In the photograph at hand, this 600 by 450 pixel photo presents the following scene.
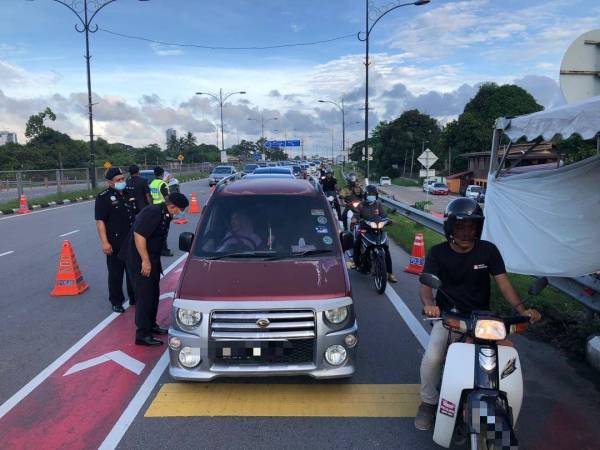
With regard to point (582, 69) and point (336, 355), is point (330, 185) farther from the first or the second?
point (336, 355)

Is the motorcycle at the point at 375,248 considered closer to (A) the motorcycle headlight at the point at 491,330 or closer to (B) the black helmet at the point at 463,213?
(B) the black helmet at the point at 463,213

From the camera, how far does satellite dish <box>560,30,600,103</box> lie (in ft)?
18.4

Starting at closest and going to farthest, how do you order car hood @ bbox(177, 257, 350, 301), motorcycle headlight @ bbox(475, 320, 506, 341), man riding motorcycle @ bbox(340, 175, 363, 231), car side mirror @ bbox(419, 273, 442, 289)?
motorcycle headlight @ bbox(475, 320, 506, 341) → car side mirror @ bbox(419, 273, 442, 289) → car hood @ bbox(177, 257, 350, 301) → man riding motorcycle @ bbox(340, 175, 363, 231)

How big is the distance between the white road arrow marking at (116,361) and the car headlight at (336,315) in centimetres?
206

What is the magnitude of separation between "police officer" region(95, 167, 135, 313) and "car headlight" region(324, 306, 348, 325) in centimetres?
352

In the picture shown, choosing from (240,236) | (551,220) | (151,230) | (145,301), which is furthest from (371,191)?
(145,301)

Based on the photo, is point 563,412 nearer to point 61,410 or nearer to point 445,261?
point 445,261

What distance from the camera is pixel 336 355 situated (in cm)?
411

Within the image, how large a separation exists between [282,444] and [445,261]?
182cm

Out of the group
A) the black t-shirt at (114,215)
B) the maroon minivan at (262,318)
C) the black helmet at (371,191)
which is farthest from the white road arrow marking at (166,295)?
the black helmet at (371,191)

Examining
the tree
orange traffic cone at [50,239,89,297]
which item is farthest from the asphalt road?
the tree

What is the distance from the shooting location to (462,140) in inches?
2908

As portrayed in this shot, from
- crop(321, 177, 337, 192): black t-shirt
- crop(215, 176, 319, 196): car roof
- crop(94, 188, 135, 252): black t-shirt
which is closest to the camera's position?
crop(215, 176, 319, 196): car roof

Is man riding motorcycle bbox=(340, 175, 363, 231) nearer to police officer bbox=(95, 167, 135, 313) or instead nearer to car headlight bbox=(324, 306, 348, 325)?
police officer bbox=(95, 167, 135, 313)
